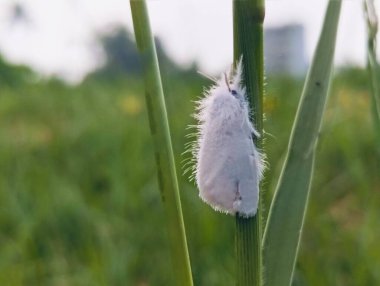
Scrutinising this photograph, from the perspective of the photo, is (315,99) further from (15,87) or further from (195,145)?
(15,87)

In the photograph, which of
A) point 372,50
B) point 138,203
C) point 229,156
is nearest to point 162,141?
point 229,156

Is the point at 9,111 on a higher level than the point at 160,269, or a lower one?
higher

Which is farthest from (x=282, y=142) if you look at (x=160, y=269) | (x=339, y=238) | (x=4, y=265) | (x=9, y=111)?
(x=9, y=111)

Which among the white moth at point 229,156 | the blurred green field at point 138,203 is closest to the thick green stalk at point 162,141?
the white moth at point 229,156

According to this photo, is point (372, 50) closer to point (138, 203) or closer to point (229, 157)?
point (229, 157)

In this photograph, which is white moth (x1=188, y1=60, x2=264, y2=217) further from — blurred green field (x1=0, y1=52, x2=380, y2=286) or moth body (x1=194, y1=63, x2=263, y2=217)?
blurred green field (x1=0, y1=52, x2=380, y2=286)
